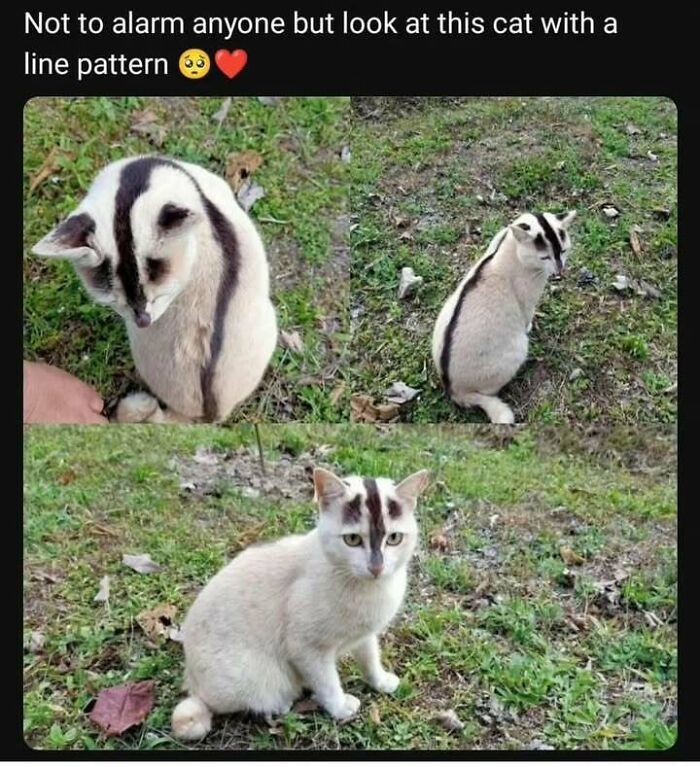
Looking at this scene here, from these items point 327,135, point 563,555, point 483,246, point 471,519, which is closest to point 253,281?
point 327,135

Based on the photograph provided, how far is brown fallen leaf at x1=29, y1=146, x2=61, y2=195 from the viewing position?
3453 mm

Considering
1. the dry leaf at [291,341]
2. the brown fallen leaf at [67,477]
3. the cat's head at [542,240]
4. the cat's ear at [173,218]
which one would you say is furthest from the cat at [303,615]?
the cat's head at [542,240]

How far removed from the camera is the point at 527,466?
3887mm

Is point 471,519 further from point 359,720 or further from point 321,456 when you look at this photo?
point 359,720

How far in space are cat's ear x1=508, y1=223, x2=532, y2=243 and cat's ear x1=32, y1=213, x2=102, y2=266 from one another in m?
1.86

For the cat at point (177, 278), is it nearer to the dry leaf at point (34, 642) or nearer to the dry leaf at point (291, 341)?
the dry leaf at point (291, 341)

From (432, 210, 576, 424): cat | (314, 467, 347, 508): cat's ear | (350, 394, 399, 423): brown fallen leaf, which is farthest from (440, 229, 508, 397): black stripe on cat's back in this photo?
(314, 467, 347, 508): cat's ear

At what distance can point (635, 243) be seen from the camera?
3.63 m

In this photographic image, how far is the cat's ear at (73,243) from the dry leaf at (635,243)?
7.89 ft

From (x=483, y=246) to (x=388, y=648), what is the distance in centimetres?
189

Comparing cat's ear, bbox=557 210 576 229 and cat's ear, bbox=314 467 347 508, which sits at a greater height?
cat's ear, bbox=557 210 576 229

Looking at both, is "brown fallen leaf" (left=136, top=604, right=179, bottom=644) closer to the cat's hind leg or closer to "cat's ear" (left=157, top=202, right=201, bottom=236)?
the cat's hind leg

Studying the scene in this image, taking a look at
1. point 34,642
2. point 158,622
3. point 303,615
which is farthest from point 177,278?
point 34,642

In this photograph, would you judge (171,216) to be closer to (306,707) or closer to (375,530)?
(375,530)
